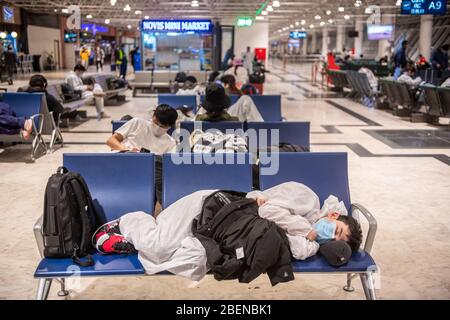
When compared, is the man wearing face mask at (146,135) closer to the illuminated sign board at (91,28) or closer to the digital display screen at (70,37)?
the illuminated sign board at (91,28)

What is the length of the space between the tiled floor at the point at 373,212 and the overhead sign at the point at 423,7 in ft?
19.9

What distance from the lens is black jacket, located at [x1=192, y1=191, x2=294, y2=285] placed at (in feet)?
9.00

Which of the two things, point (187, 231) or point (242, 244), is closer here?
point (242, 244)

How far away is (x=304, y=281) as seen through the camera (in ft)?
12.3

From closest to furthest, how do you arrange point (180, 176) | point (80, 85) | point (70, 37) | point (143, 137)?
point (180, 176), point (143, 137), point (80, 85), point (70, 37)

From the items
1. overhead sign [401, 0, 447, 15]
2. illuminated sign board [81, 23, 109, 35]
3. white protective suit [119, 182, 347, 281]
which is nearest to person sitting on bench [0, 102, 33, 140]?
white protective suit [119, 182, 347, 281]

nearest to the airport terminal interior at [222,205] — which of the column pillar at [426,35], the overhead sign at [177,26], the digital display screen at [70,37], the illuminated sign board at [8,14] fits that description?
the overhead sign at [177,26]

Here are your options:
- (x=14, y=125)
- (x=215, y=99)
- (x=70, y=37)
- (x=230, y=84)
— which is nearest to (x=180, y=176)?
(x=215, y=99)

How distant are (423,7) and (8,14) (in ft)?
74.5

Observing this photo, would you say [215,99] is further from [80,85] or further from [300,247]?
[80,85]

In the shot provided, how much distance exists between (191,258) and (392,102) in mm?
11679

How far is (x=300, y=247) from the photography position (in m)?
2.93

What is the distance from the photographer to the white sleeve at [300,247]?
9.60 ft
